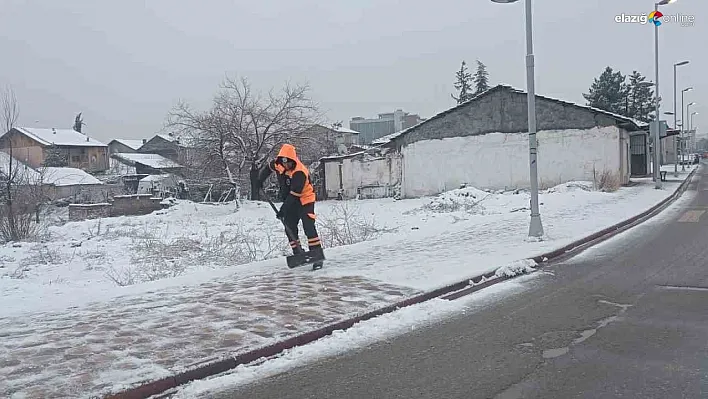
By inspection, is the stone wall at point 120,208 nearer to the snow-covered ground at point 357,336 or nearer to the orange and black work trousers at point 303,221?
the orange and black work trousers at point 303,221

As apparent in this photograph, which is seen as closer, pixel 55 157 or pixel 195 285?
pixel 195 285

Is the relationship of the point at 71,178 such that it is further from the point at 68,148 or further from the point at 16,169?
the point at 16,169

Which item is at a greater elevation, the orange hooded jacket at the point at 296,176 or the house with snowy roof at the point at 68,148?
the house with snowy roof at the point at 68,148

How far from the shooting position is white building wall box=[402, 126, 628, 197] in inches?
1159

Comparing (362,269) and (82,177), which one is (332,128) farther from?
(362,269)

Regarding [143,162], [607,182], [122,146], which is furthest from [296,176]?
[122,146]

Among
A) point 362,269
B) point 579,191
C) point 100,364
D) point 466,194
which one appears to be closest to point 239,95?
point 466,194

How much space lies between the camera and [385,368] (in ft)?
17.7

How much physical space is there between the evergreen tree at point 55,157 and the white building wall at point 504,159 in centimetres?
4515

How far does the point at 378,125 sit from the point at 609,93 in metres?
44.1

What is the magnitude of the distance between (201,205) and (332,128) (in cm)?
1293

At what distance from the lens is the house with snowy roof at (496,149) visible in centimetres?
2952

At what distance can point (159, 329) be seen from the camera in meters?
6.47

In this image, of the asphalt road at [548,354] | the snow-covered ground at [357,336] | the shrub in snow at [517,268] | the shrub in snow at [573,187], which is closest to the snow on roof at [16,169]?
the shrub in snow at [517,268]
